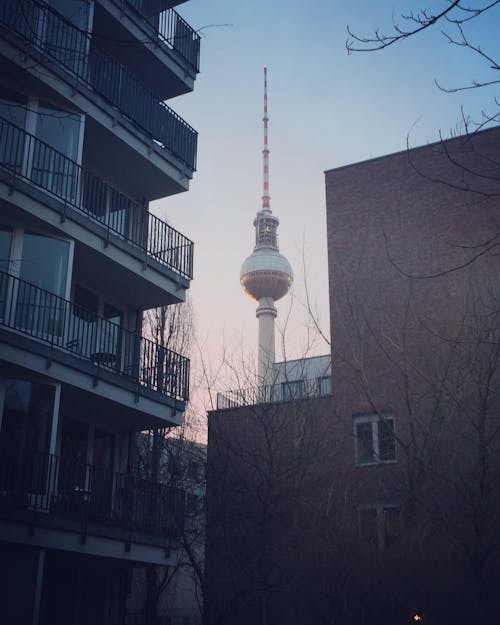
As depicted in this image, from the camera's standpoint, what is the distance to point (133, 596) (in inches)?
1483

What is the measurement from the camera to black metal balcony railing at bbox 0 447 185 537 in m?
14.9

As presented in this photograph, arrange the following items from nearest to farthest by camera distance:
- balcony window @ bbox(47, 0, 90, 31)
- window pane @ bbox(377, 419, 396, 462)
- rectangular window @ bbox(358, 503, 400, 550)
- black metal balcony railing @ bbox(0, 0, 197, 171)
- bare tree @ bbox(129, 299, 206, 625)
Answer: black metal balcony railing @ bbox(0, 0, 197, 171) < balcony window @ bbox(47, 0, 90, 31) < rectangular window @ bbox(358, 503, 400, 550) < window pane @ bbox(377, 419, 396, 462) < bare tree @ bbox(129, 299, 206, 625)

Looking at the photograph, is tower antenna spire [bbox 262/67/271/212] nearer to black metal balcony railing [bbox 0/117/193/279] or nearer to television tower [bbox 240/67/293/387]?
television tower [bbox 240/67/293/387]

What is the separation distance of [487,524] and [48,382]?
12.1 meters

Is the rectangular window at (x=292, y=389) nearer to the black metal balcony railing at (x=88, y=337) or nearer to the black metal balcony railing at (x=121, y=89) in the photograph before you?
the black metal balcony railing at (x=88, y=337)

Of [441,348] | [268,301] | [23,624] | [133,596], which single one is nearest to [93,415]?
[23,624]

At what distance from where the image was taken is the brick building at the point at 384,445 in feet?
66.5

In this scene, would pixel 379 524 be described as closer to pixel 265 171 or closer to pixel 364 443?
pixel 364 443

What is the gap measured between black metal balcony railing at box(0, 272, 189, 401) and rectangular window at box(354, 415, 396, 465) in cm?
862

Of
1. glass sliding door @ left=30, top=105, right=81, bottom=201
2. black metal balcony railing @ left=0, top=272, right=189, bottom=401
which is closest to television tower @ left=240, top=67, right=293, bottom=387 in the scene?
black metal balcony railing @ left=0, top=272, right=189, bottom=401

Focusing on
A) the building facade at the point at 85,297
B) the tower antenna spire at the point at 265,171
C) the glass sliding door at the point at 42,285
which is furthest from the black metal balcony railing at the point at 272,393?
the tower antenna spire at the point at 265,171

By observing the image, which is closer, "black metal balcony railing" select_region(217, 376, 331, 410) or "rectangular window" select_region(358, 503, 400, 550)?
"rectangular window" select_region(358, 503, 400, 550)

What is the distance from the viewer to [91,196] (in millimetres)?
18812

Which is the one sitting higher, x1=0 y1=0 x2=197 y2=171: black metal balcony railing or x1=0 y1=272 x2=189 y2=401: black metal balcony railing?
x1=0 y1=0 x2=197 y2=171: black metal balcony railing
